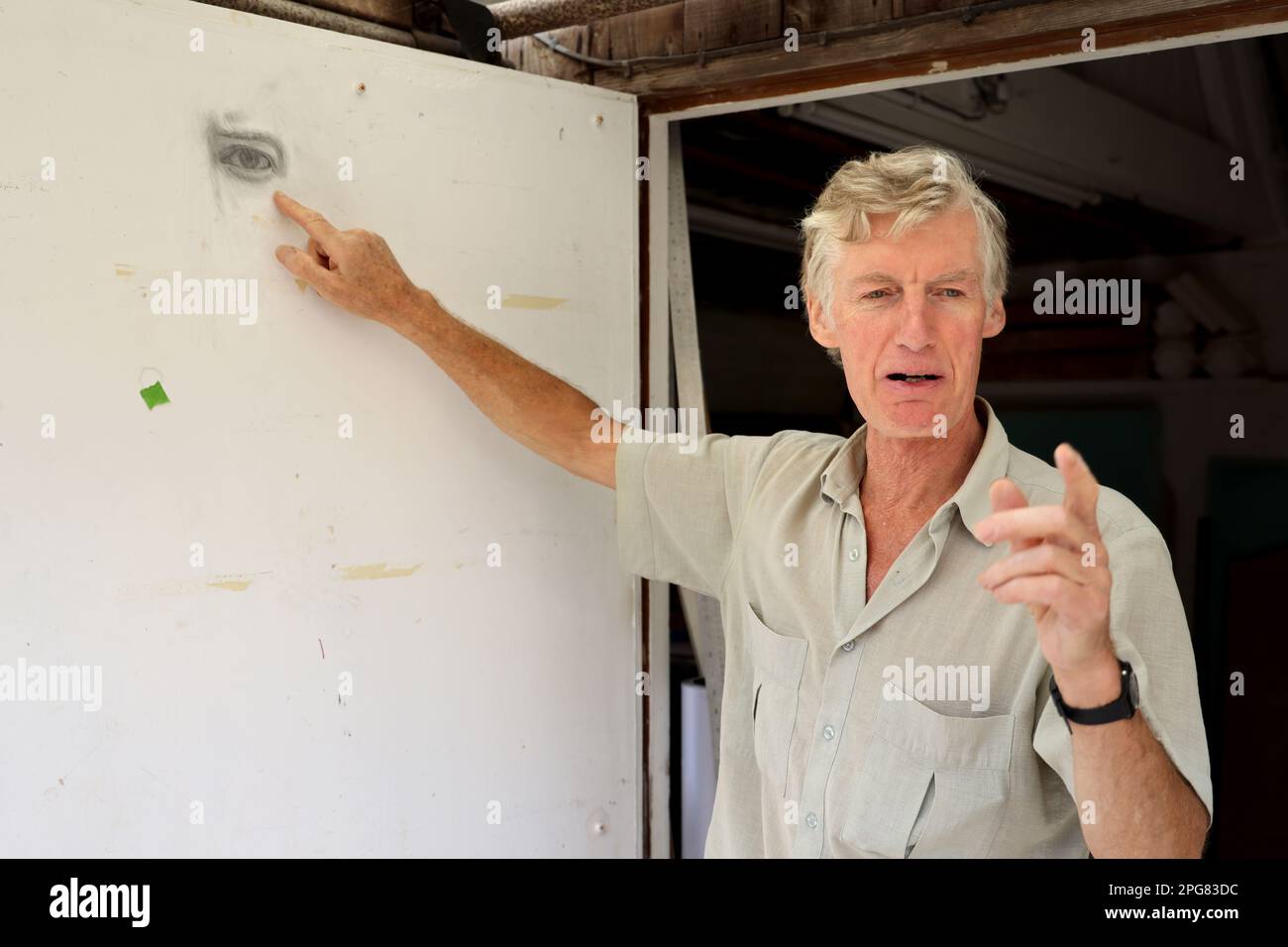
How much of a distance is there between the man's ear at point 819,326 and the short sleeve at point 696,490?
18cm

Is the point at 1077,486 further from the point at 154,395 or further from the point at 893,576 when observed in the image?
the point at 154,395

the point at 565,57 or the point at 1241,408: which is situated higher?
the point at 565,57

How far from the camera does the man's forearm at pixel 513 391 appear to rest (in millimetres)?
1632

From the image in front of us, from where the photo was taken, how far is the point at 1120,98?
3143 mm

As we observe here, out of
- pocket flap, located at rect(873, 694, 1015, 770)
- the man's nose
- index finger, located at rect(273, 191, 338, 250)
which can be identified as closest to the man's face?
the man's nose

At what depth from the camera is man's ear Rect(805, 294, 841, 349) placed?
65.0 inches

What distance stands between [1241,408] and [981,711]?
250cm

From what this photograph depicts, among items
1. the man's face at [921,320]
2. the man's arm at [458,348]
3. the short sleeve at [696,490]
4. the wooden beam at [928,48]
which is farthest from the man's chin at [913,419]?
the wooden beam at [928,48]

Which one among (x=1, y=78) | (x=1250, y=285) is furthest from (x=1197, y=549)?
(x=1, y=78)

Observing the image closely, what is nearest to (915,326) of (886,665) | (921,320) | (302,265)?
(921,320)

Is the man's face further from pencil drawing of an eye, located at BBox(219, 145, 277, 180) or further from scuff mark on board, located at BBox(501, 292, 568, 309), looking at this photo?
pencil drawing of an eye, located at BBox(219, 145, 277, 180)

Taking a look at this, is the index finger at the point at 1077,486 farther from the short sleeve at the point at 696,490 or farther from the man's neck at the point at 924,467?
the short sleeve at the point at 696,490

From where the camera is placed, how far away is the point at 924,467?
156 centimetres
